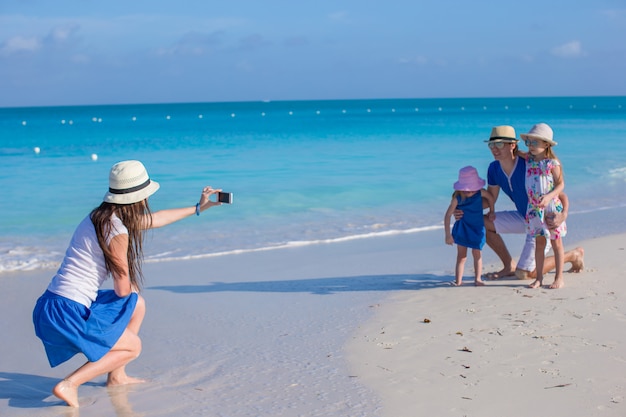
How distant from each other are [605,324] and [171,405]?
288 centimetres

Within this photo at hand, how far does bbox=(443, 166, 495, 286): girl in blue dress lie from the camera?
6.08 metres

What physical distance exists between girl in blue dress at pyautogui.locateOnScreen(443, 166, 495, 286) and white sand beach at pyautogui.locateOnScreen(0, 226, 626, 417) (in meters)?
0.25

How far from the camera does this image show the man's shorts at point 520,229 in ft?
20.7

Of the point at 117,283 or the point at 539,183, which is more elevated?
the point at 539,183

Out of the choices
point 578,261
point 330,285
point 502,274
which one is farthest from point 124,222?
point 578,261

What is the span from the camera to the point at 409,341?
189 inches

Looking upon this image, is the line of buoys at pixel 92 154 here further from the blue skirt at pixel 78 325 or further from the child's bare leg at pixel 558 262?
the blue skirt at pixel 78 325

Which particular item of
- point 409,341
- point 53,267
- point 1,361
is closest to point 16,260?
point 53,267

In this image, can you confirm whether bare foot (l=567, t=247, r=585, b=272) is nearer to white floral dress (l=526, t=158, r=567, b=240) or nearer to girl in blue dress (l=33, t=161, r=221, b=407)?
white floral dress (l=526, t=158, r=567, b=240)

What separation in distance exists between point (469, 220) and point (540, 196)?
599 millimetres

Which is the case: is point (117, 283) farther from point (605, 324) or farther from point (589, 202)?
point (589, 202)

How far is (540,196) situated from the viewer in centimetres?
593

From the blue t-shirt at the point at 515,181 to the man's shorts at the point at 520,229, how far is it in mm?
87

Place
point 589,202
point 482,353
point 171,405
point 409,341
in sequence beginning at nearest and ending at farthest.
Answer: point 171,405
point 482,353
point 409,341
point 589,202
